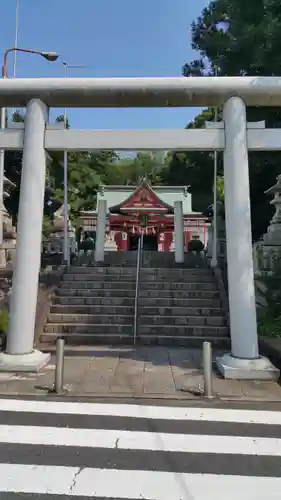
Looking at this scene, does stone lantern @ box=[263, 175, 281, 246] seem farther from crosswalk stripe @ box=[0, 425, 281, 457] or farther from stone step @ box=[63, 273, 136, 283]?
crosswalk stripe @ box=[0, 425, 281, 457]

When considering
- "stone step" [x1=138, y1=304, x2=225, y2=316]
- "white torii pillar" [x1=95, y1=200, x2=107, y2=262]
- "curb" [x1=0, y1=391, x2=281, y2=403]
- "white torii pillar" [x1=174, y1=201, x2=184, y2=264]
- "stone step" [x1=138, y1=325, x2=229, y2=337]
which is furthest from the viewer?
"white torii pillar" [x1=95, y1=200, x2=107, y2=262]

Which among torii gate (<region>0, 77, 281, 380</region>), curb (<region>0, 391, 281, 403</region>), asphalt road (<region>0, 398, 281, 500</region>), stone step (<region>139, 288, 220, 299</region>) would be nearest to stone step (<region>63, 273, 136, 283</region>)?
stone step (<region>139, 288, 220, 299</region>)

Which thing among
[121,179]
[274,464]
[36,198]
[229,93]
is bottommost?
[274,464]

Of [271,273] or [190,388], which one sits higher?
[271,273]

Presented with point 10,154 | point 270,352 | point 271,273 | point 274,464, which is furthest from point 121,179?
point 274,464

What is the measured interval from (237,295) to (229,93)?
3.88m

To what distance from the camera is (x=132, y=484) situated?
3.33 m

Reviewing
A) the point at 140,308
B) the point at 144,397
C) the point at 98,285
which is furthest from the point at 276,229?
the point at 144,397

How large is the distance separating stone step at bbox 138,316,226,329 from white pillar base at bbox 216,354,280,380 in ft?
10.1

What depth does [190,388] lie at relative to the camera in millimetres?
5938

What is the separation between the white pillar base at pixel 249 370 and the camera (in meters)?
6.39

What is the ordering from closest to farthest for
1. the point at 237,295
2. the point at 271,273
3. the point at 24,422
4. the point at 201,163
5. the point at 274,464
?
the point at 274,464, the point at 24,422, the point at 237,295, the point at 271,273, the point at 201,163

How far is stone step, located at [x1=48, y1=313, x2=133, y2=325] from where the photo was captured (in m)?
9.77

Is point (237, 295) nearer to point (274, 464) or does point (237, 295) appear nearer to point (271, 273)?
point (274, 464)
